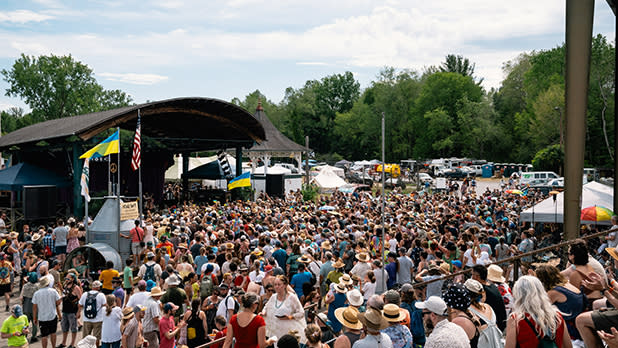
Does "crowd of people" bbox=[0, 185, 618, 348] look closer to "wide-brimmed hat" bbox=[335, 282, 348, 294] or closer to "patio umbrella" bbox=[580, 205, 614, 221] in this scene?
"wide-brimmed hat" bbox=[335, 282, 348, 294]

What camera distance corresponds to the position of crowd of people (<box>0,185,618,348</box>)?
4035mm

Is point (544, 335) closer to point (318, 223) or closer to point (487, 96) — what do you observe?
point (318, 223)

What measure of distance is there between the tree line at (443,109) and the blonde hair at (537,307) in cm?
4241

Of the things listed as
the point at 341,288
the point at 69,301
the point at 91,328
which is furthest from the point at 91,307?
the point at 341,288

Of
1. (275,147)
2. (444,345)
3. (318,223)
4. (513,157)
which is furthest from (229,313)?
(513,157)

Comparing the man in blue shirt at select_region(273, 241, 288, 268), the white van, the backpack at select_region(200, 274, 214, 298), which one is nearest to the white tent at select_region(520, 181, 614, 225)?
the man in blue shirt at select_region(273, 241, 288, 268)

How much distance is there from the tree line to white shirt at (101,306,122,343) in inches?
1653

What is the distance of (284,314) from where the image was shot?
5891mm

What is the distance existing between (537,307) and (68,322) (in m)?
8.51

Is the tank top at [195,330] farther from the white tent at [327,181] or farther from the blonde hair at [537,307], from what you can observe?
the white tent at [327,181]

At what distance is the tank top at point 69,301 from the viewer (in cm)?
886

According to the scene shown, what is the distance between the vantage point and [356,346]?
13.5 feet

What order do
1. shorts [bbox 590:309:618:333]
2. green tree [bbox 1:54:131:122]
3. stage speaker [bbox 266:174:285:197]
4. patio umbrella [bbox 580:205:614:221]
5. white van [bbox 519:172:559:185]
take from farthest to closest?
green tree [bbox 1:54:131:122] < white van [bbox 519:172:559:185] < stage speaker [bbox 266:174:285:197] < patio umbrella [bbox 580:205:614:221] < shorts [bbox 590:309:618:333]

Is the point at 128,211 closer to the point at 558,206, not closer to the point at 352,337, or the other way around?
the point at 352,337
